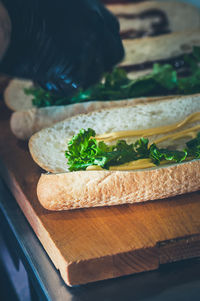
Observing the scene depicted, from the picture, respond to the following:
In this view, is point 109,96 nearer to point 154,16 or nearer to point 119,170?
point 119,170

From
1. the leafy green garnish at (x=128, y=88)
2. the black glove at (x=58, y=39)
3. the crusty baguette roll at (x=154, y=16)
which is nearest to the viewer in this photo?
the black glove at (x=58, y=39)

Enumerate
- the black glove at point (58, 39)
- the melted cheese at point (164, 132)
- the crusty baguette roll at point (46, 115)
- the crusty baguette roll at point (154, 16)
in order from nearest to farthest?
1. the melted cheese at point (164, 132)
2. the black glove at point (58, 39)
3. the crusty baguette roll at point (46, 115)
4. the crusty baguette roll at point (154, 16)

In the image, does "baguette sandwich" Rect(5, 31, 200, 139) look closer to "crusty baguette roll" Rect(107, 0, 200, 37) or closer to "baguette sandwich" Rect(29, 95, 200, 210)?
"baguette sandwich" Rect(29, 95, 200, 210)

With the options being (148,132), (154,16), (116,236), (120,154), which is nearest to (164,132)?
(148,132)

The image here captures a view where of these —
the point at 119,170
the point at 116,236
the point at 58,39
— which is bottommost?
the point at 116,236

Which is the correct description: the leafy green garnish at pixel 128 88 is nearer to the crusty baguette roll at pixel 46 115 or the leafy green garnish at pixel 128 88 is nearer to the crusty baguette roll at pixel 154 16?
the crusty baguette roll at pixel 46 115

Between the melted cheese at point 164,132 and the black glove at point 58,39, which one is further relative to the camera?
the black glove at point 58,39

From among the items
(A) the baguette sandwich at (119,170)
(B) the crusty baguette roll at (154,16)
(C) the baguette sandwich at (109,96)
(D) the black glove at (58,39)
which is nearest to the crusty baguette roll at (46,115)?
(C) the baguette sandwich at (109,96)
